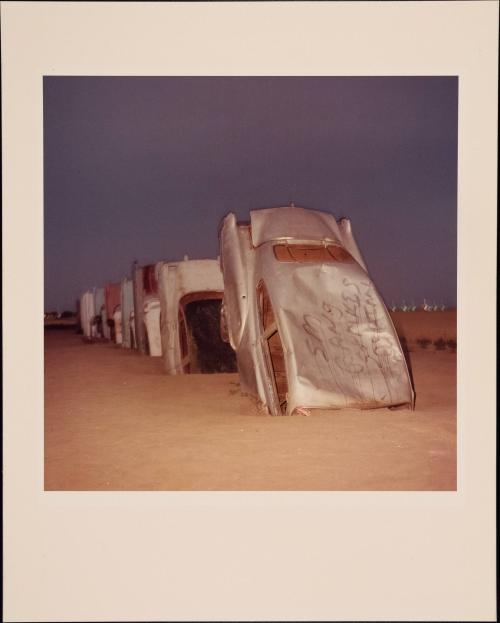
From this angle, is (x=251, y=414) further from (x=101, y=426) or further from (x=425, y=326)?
(x=425, y=326)

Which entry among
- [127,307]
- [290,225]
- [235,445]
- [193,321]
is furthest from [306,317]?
[127,307]

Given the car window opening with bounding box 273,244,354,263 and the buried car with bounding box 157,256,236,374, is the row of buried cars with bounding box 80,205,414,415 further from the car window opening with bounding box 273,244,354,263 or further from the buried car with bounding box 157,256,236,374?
the buried car with bounding box 157,256,236,374

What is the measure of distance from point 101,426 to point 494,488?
4.01 m

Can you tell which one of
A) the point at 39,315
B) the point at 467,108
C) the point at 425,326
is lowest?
the point at 425,326

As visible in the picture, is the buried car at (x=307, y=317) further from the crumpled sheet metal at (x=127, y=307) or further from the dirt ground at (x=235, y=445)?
the crumpled sheet metal at (x=127, y=307)

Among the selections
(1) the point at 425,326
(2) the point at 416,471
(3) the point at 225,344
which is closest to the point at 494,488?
(2) the point at 416,471

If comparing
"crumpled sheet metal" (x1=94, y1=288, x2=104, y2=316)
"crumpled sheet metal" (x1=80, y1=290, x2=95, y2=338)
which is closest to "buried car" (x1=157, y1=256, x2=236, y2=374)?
"crumpled sheet metal" (x1=94, y1=288, x2=104, y2=316)

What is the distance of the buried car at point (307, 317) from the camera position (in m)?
6.50

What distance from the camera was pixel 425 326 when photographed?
93.6 feet

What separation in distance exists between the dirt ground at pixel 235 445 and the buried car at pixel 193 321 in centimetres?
248

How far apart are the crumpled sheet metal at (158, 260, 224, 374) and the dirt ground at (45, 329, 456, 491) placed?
100.0 inches

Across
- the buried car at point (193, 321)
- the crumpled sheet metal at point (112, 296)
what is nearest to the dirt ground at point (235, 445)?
the buried car at point (193, 321)

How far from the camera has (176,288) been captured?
36.7 ft

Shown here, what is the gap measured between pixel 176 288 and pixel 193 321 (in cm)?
71
